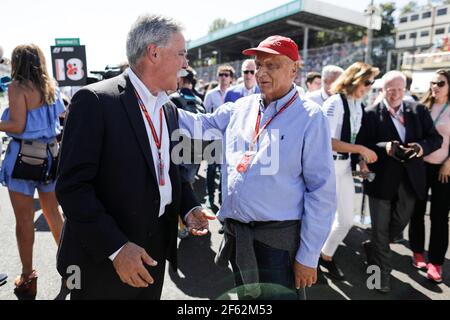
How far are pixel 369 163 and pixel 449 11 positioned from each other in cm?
5474

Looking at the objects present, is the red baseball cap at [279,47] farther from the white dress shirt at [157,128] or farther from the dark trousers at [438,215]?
the dark trousers at [438,215]

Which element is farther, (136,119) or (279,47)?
(279,47)

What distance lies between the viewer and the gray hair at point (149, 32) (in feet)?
4.77

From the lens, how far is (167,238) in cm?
175

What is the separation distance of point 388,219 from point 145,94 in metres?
2.70

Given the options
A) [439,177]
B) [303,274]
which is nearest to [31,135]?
[303,274]

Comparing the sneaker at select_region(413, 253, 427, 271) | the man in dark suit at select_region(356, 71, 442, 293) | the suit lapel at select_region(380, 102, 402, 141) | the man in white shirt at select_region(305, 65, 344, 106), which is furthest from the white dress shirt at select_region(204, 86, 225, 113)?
the sneaker at select_region(413, 253, 427, 271)

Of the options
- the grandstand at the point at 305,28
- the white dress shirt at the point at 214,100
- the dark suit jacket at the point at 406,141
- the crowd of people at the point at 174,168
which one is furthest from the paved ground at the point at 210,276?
the grandstand at the point at 305,28

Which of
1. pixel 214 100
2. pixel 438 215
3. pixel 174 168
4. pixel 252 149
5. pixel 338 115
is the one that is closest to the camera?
pixel 174 168

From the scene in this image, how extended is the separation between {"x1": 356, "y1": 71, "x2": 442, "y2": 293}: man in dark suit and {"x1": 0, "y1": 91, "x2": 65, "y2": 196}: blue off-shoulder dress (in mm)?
2800

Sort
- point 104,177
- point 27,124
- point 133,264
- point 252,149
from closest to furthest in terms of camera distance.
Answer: point 133,264 → point 104,177 → point 252,149 → point 27,124

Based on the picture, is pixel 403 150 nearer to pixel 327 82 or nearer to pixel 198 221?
pixel 327 82

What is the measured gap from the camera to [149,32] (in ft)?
4.76
